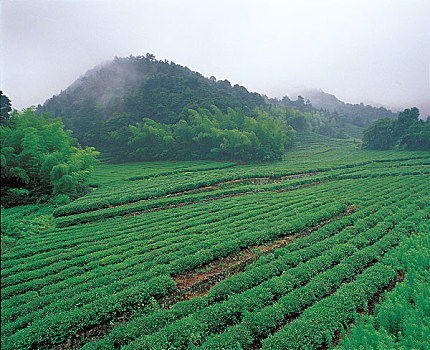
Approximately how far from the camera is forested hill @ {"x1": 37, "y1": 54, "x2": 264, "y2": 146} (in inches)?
2783

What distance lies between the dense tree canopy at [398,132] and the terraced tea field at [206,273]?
178 feet

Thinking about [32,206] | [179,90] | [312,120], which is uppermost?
[179,90]

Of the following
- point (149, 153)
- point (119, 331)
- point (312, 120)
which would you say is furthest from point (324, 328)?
point (312, 120)

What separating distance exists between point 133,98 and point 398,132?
296 feet

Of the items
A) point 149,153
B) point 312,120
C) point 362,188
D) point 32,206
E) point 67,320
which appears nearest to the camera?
point 67,320

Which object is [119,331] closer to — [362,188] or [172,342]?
[172,342]

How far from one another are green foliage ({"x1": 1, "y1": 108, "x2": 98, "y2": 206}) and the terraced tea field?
134 inches

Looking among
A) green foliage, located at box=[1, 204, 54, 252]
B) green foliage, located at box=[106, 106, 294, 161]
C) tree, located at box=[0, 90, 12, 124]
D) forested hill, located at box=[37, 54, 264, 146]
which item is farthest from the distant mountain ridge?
green foliage, located at box=[1, 204, 54, 252]

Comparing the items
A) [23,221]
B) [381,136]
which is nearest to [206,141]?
[23,221]

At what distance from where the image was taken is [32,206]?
18.5 metres

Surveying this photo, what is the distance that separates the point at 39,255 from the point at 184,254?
25.5 feet

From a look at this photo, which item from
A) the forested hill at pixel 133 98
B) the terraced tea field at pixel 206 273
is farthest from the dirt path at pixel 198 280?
the forested hill at pixel 133 98

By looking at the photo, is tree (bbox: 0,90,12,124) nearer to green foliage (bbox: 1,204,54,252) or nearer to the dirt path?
green foliage (bbox: 1,204,54,252)

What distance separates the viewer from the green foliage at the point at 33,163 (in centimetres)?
1558
